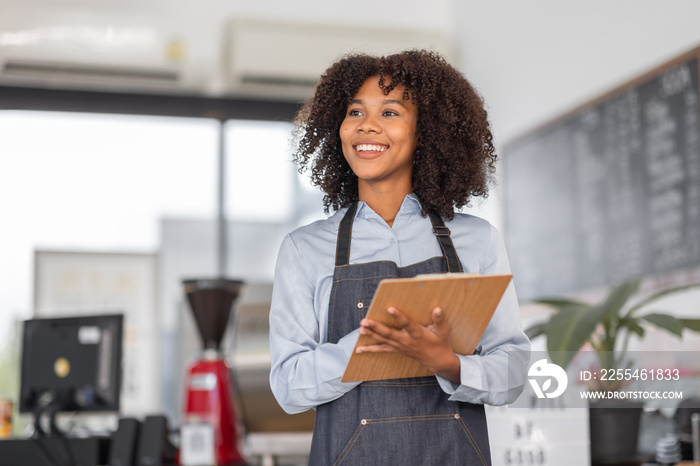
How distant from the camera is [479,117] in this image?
1.38m

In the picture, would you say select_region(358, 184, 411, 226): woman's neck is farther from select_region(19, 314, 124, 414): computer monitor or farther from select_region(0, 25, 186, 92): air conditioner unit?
select_region(0, 25, 186, 92): air conditioner unit

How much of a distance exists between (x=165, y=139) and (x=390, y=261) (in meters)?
3.44

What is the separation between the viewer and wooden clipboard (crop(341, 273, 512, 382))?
0.97 metres

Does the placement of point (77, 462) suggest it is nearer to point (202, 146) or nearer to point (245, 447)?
point (245, 447)

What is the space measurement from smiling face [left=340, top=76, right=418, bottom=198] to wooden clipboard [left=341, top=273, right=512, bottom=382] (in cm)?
30

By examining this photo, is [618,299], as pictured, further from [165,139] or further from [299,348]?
[165,139]

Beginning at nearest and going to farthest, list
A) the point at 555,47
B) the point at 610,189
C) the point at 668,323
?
the point at 668,323 → the point at 610,189 → the point at 555,47

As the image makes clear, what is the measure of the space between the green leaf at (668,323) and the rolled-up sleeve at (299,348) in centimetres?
104

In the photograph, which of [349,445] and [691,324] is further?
[691,324]

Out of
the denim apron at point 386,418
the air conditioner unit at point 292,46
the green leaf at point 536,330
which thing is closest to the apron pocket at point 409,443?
the denim apron at point 386,418

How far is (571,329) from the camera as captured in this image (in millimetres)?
1918

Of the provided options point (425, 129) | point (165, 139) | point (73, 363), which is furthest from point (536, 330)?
point (165, 139)

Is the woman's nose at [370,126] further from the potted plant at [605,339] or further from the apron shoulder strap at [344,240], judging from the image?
the potted plant at [605,339]

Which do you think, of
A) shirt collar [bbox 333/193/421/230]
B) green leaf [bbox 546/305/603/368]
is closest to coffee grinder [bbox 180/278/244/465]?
green leaf [bbox 546/305/603/368]
